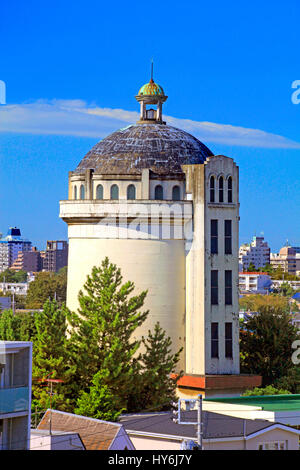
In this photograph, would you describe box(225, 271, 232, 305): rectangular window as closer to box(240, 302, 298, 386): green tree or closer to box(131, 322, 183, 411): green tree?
box(131, 322, 183, 411): green tree

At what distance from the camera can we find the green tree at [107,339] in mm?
42094

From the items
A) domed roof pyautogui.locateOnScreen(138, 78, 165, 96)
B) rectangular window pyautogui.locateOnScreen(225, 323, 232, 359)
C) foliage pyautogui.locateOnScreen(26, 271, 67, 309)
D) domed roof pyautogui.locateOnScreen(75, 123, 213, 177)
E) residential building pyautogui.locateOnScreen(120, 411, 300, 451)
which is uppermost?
domed roof pyautogui.locateOnScreen(138, 78, 165, 96)

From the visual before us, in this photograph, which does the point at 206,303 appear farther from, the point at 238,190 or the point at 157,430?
the point at 157,430

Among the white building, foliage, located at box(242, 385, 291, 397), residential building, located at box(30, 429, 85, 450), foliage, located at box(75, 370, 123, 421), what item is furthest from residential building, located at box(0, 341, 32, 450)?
foliage, located at box(242, 385, 291, 397)

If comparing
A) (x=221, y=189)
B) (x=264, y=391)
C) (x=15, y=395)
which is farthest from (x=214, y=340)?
(x=15, y=395)

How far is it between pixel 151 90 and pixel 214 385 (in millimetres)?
16802

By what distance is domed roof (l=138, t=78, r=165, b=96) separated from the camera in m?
54.1

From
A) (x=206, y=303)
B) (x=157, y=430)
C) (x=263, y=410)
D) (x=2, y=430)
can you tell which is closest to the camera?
(x=2, y=430)

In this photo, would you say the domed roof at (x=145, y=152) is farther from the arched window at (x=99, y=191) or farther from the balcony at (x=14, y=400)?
the balcony at (x=14, y=400)

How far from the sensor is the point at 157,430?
36.7 meters

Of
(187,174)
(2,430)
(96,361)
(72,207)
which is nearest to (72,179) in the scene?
(72,207)

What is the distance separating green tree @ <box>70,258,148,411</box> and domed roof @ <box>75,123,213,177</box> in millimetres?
8111

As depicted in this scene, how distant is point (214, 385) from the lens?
160 feet
